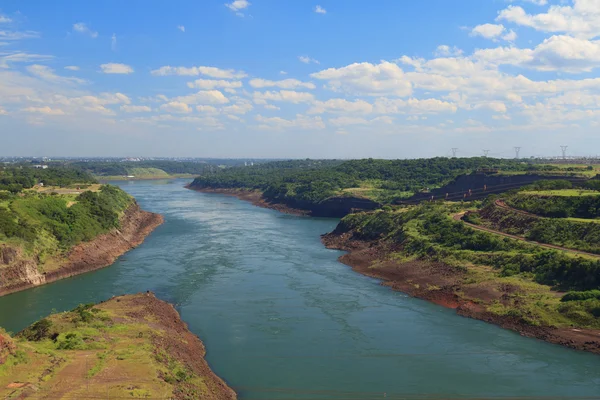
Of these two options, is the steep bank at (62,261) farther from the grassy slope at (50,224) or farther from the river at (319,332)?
the river at (319,332)

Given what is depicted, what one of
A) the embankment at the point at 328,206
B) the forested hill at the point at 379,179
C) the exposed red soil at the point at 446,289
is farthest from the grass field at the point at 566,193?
the forested hill at the point at 379,179

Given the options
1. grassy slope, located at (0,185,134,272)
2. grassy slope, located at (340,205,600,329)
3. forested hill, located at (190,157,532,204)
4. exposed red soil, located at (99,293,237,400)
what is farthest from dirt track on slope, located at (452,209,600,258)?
grassy slope, located at (0,185,134,272)

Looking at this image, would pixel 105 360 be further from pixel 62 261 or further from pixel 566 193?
pixel 566 193

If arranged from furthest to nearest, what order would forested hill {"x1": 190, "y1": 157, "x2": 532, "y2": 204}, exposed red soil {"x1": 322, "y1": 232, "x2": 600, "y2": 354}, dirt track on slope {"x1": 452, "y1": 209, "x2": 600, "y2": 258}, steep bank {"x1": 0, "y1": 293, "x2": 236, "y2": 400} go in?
forested hill {"x1": 190, "y1": 157, "x2": 532, "y2": 204}
dirt track on slope {"x1": 452, "y1": 209, "x2": 600, "y2": 258}
exposed red soil {"x1": 322, "y1": 232, "x2": 600, "y2": 354}
steep bank {"x1": 0, "y1": 293, "x2": 236, "y2": 400}

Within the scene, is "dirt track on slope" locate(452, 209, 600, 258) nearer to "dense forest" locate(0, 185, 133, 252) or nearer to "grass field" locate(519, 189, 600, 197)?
"grass field" locate(519, 189, 600, 197)

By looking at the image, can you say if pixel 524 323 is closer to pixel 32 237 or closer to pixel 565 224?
pixel 565 224

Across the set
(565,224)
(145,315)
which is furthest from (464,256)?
(145,315)
